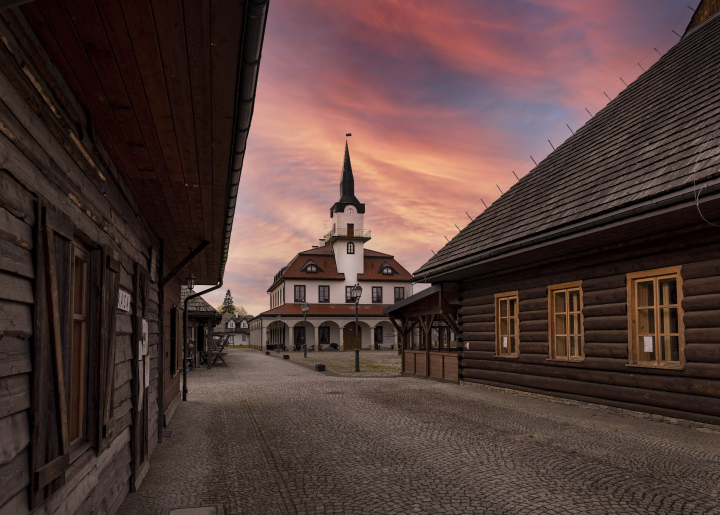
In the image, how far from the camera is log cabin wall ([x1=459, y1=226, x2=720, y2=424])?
26.9 feet

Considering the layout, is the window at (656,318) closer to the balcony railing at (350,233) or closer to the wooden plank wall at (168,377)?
the wooden plank wall at (168,377)

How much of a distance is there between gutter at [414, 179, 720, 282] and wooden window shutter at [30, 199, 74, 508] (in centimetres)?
726

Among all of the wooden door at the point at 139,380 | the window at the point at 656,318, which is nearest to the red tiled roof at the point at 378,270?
the window at the point at 656,318

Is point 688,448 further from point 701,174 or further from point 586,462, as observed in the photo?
point 701,174

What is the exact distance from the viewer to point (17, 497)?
2.53 meters

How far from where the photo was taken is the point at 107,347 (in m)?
4.19

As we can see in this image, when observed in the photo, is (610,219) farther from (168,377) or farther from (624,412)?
(168,377)

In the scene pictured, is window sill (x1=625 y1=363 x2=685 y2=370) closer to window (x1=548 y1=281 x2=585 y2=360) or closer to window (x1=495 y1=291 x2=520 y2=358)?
window (x1=548 y1=281 x2=585 y2=360)

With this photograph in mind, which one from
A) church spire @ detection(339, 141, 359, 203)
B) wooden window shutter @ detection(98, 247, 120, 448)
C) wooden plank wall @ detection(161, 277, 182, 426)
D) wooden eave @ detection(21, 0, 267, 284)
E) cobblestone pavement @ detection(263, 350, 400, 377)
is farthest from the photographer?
church spire @ detection(339, 141, 359, 203)

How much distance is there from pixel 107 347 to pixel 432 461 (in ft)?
13.7

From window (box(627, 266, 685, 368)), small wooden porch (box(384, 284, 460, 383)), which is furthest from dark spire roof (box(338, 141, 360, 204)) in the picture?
window (box(627, 266, 685, 368))

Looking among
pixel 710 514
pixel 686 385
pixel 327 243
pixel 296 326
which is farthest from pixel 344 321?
pixel 710 514

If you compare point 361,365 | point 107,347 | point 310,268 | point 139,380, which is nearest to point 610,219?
point 139,380

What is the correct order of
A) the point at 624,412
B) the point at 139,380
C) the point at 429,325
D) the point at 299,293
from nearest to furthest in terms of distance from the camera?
the point at 139,380 → the point at 624,412 → the point at 429,325 → the point at 299,293
